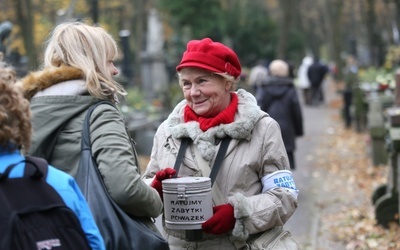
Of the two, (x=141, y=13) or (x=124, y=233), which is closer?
Answer: (x=124, y=233)

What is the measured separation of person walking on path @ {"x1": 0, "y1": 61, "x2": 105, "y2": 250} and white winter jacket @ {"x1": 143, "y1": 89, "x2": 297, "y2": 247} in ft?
3.81

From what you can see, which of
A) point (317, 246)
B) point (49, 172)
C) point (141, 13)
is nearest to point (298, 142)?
point (317, 246)

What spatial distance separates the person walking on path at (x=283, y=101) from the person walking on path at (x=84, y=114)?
8.21 m

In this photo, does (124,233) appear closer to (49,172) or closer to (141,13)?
(49,172)

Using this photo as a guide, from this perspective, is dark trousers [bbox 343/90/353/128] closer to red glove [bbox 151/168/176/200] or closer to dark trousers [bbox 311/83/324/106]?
dark trousers [bbox 311/83/324/106]

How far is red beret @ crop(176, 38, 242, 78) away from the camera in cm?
418

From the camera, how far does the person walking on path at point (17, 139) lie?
9.31 ft

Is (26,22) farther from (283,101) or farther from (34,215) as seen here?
(34,215)

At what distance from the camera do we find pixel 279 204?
4.07 m

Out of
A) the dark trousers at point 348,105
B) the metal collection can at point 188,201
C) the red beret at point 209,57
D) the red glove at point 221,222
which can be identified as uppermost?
→ the red beret at point 209,57

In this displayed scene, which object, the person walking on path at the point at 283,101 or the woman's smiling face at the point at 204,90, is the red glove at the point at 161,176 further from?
the person walking on path at the point at 283,101

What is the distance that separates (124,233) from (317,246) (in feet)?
19.7

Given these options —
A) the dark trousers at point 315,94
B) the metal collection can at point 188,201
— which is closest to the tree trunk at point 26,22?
the dark trousers at point 315,94

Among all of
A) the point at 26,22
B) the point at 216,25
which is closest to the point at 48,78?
the point at 26,22
